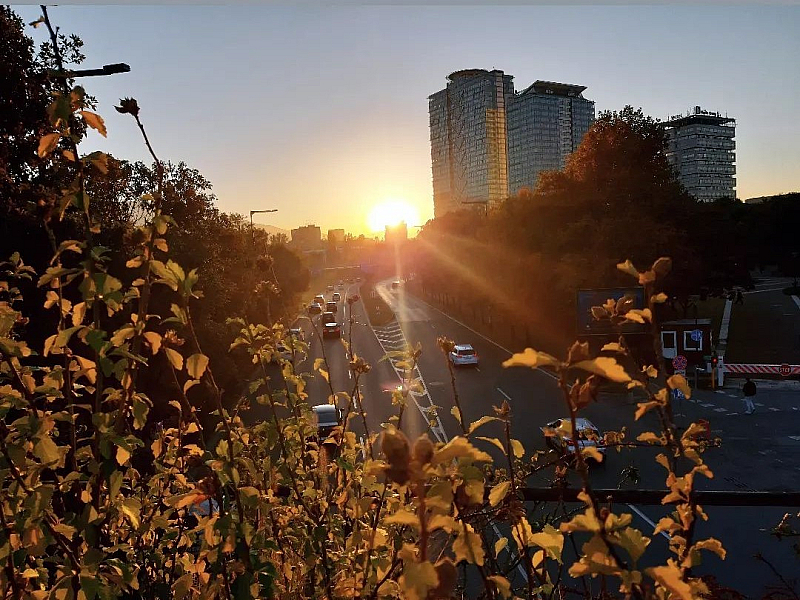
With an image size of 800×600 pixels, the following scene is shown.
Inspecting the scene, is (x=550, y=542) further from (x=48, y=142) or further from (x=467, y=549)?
(x=48, y=142)

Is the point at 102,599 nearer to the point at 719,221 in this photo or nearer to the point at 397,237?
the point at 719,221

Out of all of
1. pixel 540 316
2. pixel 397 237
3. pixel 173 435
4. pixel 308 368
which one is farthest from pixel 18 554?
pixel 397 237

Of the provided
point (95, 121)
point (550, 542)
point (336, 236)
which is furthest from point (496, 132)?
point (336, 236)

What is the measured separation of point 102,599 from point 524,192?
21.5 m

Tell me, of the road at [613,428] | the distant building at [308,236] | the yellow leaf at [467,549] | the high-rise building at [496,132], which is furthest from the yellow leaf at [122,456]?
the distant building at [308,236]

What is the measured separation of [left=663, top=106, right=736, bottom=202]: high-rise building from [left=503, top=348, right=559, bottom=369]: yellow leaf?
76806 mm

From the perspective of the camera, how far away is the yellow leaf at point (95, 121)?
3.87 ft

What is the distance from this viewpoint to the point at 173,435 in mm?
1941

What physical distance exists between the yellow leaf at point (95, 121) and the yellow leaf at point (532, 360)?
96 centimetres

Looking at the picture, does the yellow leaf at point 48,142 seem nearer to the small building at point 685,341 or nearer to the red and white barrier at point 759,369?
the small building at point 685,341

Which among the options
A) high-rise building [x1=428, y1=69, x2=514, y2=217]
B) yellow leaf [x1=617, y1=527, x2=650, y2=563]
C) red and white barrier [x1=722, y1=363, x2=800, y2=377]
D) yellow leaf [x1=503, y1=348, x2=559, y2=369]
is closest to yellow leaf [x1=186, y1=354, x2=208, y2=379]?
yellow leaf [x1=503, y1=348, x2=559, y2=369]

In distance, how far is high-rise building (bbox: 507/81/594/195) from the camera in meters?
44.8

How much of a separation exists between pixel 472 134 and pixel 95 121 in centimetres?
5447

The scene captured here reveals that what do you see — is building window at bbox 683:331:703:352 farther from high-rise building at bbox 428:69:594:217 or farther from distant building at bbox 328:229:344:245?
distant building at bbox 328:229:344:245
